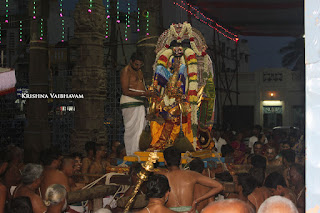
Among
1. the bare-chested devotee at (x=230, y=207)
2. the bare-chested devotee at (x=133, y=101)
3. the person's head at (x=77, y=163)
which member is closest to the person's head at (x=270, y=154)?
the bare-chested devotee at (x=133, y=101)

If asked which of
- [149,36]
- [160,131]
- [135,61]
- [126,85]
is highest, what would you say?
[149,36]

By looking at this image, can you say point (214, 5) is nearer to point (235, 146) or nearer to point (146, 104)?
point (146, 104)

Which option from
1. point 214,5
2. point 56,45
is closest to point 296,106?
point 56,45

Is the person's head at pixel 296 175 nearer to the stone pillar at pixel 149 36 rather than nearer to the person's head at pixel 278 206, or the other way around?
the person's head at pixel 278 206

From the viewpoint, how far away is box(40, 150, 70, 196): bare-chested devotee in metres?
5.16

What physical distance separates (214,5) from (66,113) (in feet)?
19.6

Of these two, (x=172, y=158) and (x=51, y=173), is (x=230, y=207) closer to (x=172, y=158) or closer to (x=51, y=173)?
(x=172, y=158)

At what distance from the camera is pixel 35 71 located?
11.2 m

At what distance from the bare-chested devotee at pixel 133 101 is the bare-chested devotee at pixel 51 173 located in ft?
4.05

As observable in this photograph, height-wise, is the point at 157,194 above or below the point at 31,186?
above

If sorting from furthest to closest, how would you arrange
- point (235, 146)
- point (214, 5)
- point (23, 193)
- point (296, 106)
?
point (296, 106), point (235, 146), point (214, 5), point (23, 193)

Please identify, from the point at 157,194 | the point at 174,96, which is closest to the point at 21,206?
the point at 157,194

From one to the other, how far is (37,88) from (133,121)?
18.6 ft

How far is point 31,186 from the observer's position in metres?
4.25
